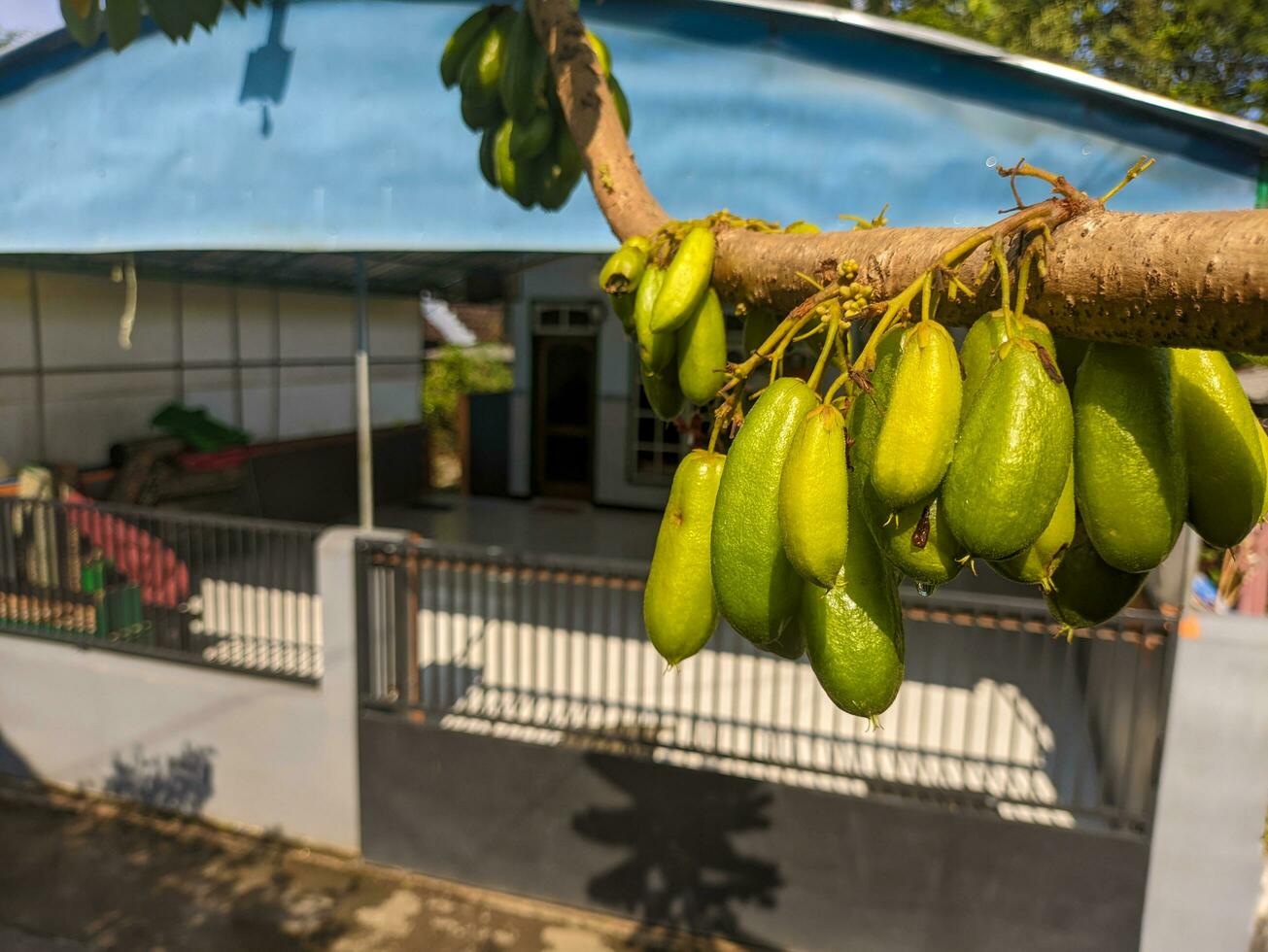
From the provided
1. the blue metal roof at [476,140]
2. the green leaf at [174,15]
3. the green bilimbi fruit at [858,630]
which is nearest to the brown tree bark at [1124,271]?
the green bilimbi fruit at [858,630]

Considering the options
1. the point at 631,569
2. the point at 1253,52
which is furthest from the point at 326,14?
the point at 1253,52

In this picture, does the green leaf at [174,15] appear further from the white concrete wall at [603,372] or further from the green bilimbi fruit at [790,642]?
the white concrete wall at [603,372]

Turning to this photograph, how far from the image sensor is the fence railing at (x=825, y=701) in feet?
14.3

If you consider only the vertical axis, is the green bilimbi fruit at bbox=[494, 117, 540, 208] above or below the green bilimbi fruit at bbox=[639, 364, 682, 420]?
above

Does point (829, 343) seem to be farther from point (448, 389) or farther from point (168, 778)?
point (448, 389)

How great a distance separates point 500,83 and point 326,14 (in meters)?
4.40

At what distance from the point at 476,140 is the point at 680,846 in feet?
13.8

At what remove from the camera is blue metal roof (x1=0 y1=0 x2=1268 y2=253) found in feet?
15.8

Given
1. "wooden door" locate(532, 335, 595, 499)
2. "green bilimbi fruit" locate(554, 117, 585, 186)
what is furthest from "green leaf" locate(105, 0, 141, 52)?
"wooden door" locate(532, 335, 595, 499)

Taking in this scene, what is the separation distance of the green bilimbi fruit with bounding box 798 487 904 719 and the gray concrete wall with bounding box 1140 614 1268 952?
152 inches

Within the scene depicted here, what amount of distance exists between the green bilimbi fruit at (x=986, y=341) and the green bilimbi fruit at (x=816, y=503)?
117 mm

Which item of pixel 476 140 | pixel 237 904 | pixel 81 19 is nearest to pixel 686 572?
pixel 81 19

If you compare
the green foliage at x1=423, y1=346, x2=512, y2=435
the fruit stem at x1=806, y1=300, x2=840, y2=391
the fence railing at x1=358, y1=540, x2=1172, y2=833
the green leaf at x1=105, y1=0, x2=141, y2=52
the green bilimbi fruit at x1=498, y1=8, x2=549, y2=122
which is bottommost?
the fence railing at x1=358, y1=540, x2=1172, y2=833

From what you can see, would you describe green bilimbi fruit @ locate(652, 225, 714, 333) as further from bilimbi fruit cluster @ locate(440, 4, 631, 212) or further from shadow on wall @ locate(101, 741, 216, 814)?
shadow on wall @ locate(101, 741, 216, 814)
